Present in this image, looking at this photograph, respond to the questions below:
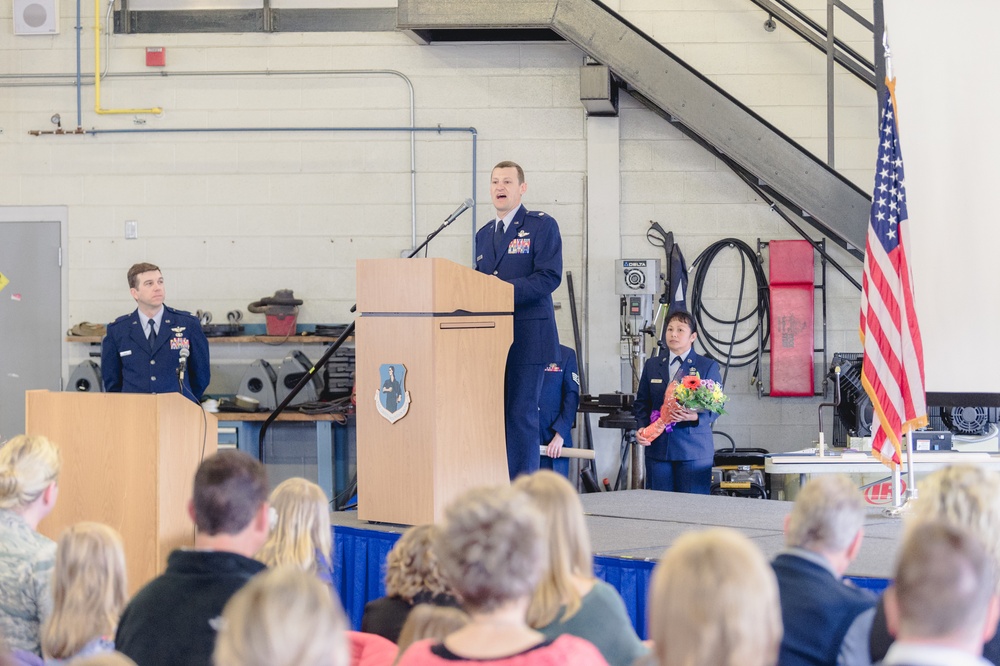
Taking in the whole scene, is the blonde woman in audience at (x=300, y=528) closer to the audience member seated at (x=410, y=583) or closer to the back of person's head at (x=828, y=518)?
the audience member seated at (x=410, y=583)

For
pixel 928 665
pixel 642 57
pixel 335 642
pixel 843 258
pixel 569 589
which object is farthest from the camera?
pixel 843 258

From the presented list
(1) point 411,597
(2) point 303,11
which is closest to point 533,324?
(1) point 411,597

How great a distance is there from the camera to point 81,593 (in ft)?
7.44

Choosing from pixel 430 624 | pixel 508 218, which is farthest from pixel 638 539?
pixel 430 624

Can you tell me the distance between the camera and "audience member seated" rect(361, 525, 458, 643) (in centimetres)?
234

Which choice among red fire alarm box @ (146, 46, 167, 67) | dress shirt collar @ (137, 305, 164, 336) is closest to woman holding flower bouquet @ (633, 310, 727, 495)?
dress shirt collar @ (137, 305, 164, 336)

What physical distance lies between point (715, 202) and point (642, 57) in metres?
1.28

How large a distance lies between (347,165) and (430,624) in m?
6.19

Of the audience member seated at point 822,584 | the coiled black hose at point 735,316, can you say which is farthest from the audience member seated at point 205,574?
the coiled black hose at point 735,316

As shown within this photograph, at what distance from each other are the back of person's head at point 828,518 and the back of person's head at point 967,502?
132 mm

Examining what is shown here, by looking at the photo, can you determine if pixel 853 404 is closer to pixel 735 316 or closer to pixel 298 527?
pixel 735 316

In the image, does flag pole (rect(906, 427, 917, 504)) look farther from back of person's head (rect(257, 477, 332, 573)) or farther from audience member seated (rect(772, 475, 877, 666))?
back of person's head (rect(257, 477, 332, 573))

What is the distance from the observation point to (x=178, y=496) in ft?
13.1

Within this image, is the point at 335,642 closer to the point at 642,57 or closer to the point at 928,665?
the point at 928,665
